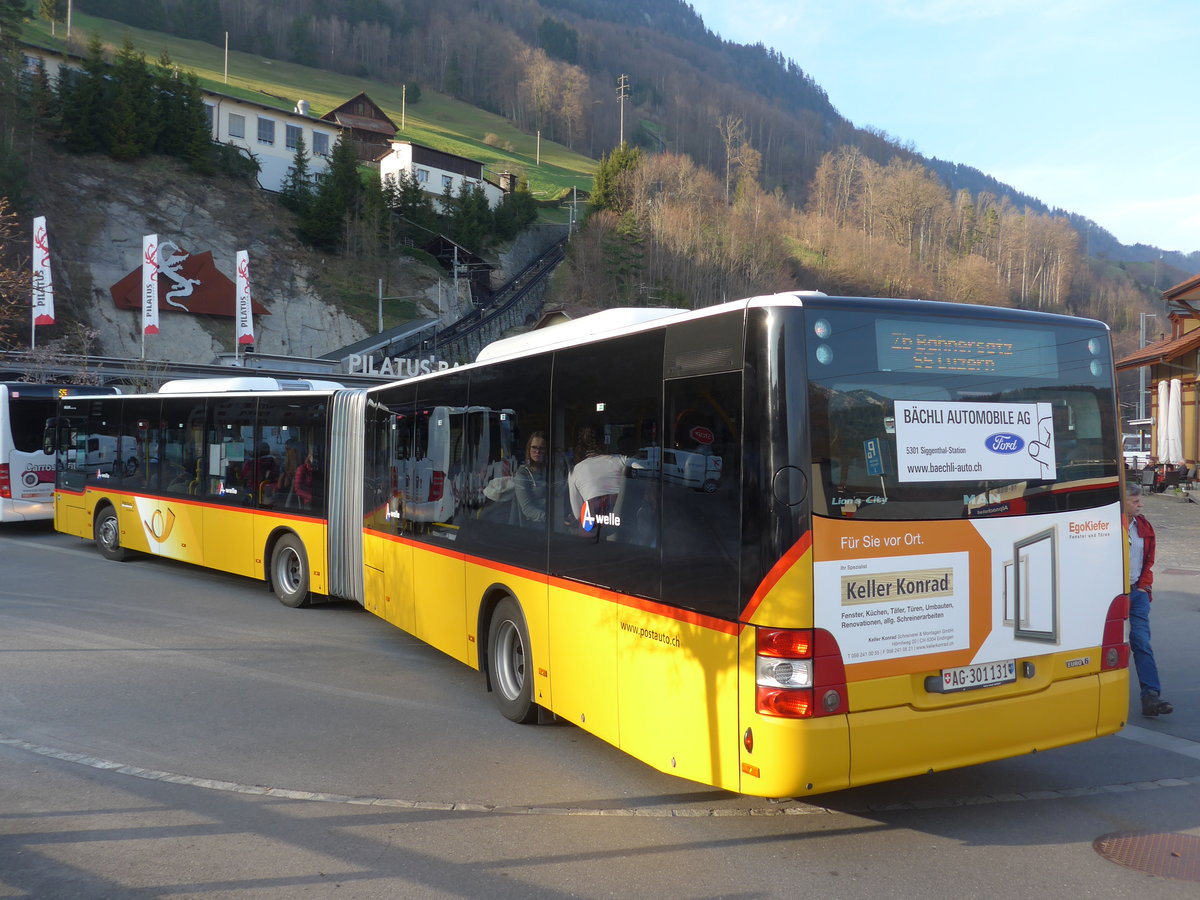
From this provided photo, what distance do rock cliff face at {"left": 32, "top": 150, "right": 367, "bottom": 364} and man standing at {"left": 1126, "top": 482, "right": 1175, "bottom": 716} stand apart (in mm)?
52403

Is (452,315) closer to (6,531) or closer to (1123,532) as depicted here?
(6,531)

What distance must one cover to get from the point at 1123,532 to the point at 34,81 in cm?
6890

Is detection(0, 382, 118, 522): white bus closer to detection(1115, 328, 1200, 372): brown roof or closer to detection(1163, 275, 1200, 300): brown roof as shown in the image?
detection(1115, 328, 1200, 372): brown roof

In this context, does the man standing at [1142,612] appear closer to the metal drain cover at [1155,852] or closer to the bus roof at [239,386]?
the metal drain cover at [1155,852]

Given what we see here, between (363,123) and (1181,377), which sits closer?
(1181,377)

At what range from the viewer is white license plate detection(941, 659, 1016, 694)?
4.91 meters

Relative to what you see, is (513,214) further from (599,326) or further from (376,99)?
(599,326)

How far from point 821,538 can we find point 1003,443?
1355mm

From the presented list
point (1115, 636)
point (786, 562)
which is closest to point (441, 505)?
point (786, 562)

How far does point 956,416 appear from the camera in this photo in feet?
16.4

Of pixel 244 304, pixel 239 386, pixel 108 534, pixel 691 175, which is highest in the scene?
pixel 691 175

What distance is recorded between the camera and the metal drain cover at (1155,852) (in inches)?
179

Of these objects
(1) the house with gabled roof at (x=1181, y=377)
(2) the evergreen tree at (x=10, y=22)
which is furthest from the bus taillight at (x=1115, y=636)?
(2) the evergreen tree at (x=10, y=22)

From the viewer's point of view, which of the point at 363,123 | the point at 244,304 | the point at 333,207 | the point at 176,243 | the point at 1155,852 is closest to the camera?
the point at 1155,852
